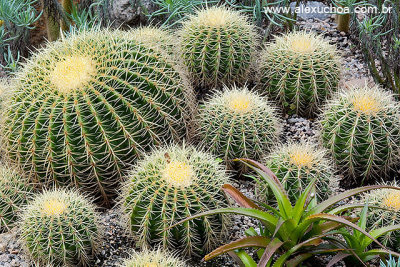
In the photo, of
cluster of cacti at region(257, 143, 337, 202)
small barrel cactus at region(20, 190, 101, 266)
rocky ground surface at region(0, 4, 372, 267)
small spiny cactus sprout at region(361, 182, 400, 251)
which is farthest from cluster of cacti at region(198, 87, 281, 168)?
small barrel cactus at region(20, 190, 101, 266)

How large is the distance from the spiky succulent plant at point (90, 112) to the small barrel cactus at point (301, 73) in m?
1.03

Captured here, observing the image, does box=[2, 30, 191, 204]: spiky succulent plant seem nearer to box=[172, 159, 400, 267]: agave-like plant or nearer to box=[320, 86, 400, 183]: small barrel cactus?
box=[172, 159, 400, 267]: agave-like plant

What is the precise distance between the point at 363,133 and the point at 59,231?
2.05 meters

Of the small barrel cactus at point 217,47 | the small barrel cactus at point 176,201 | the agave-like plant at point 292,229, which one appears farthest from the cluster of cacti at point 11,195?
the small barrel cactus at point 217,47

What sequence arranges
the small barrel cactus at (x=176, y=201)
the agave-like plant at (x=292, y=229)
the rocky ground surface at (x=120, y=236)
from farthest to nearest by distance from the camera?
the rocky ground surface at (x=120, y=236) < the small barrel cactus at (x=176, y=201) < the agave-like plant at (x=292, y=229)

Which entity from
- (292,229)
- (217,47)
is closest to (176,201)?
(292,229)

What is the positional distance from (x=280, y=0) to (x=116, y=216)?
270 centimetres

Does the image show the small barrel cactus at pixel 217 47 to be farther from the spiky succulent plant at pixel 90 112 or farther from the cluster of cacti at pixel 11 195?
the cluster of cacti at pixel 11 195

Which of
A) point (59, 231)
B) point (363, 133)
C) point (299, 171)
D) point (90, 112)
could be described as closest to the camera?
point (59, 231)

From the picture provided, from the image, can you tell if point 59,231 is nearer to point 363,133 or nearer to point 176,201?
point 176,201

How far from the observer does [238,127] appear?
3.71 meters

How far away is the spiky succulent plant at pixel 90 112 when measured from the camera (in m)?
3.41

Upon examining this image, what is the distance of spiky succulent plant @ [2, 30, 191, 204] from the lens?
3.41 meters

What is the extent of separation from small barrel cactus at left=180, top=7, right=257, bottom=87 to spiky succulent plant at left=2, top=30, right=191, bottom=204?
24.9 inches
